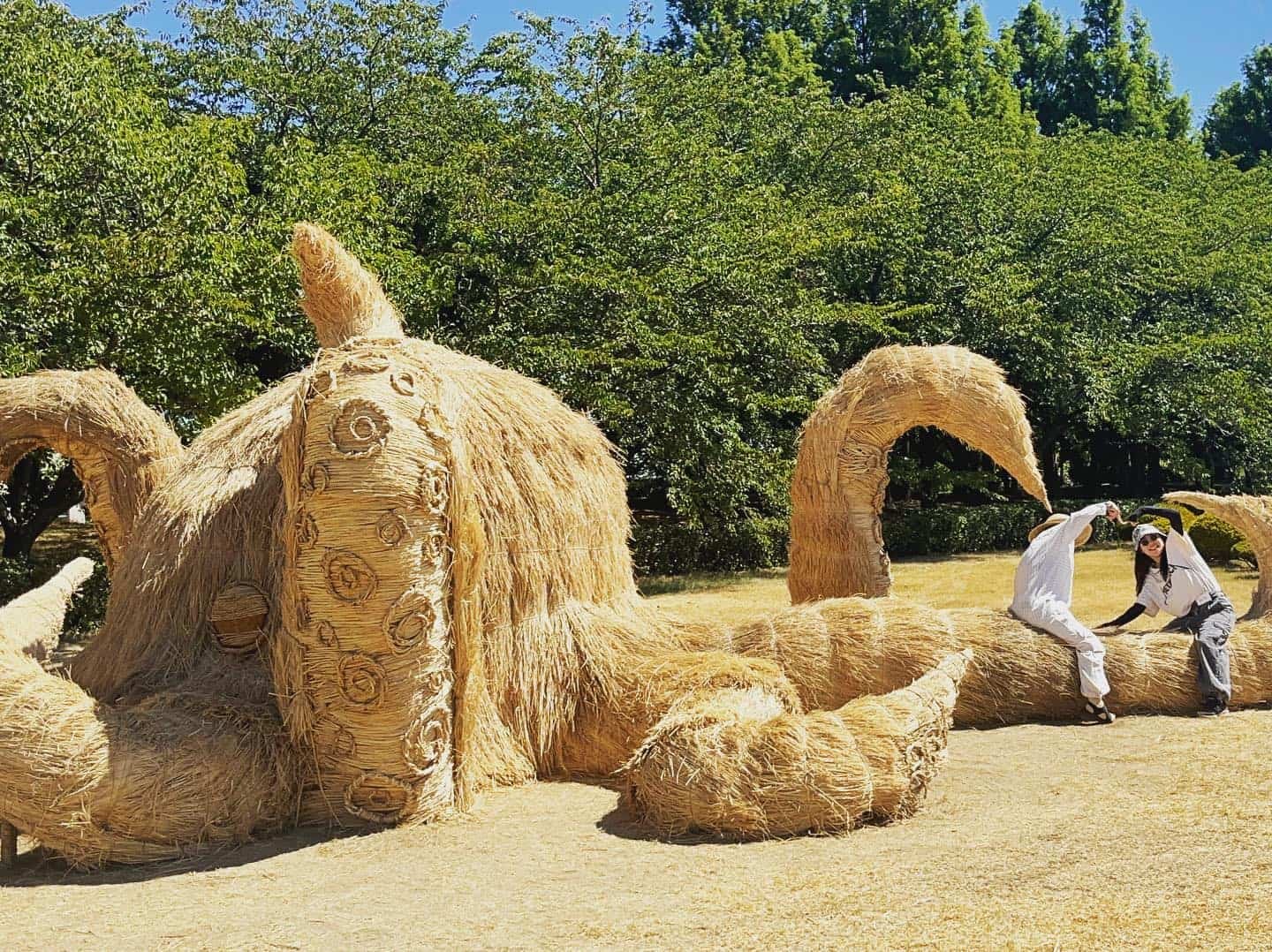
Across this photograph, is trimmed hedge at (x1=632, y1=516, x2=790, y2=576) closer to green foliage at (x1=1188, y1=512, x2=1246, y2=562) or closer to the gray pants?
green foliage at (x1=1188, y1=512, x2=1246, y2=562)

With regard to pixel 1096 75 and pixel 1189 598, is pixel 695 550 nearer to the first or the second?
pixel 1189 598

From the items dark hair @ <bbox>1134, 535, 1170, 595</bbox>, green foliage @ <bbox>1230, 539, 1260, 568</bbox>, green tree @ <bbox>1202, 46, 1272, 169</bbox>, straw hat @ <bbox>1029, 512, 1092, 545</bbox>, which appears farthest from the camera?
green tree @ <bbox>1202, 46, 1272, 169</bbox>

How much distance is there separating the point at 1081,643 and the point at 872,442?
5.45ft

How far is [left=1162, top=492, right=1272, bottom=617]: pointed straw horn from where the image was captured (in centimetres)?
815

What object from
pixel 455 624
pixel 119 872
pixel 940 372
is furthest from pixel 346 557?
pixel 940 372

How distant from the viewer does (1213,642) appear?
289 inches

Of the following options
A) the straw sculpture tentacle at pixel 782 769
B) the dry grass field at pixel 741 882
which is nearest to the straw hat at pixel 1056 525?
the dry grass field at pixel 741 882

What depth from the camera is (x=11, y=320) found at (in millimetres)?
11102

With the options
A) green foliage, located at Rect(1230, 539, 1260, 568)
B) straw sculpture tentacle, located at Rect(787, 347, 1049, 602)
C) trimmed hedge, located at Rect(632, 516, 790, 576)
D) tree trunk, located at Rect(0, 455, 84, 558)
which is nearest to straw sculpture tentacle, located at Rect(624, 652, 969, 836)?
straw sculpture tentacle, located at Rect(787, 347, 1049, 602)

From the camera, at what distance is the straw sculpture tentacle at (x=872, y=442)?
7195mm

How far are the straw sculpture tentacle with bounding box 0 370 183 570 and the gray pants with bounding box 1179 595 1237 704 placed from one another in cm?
598

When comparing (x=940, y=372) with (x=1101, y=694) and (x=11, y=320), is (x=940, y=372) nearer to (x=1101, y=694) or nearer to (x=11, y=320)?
(x=1101, y=694)

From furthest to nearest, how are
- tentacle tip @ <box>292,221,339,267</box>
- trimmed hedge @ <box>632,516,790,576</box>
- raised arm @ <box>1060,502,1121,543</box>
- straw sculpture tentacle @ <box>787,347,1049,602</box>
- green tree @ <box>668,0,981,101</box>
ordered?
green tree @ <box>668,0,981,101</box> < trimmed hedge @ <box>632,516,790,576</box> < raised arm @ <box>1060,502,1121,543</box> < straw sculpture tentacle @ <box>787,347,1049,602</box> < tentacle tip @ <box>292,221,339,267</box>

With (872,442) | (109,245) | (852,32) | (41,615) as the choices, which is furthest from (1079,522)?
(852,32)
